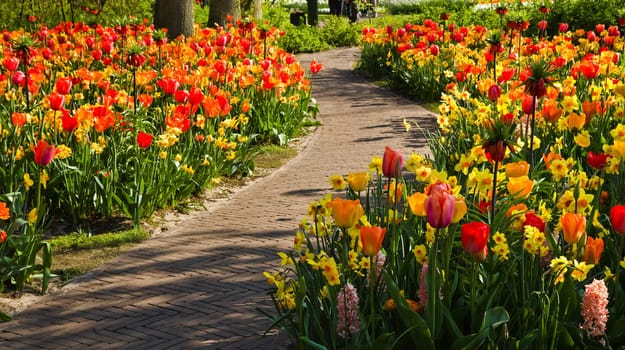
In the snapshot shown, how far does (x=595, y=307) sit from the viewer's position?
3260mm

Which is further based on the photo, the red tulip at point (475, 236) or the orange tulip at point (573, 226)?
the orange tulip at point (573, 226)

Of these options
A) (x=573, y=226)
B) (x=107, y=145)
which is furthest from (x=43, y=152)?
(x=573, y=226)

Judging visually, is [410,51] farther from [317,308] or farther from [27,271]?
[317,308]

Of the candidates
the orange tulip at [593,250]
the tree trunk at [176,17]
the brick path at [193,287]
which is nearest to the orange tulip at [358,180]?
the orange tulip at [593,250]

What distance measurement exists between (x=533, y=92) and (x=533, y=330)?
78.7 inches

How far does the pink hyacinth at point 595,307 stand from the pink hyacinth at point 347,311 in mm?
830

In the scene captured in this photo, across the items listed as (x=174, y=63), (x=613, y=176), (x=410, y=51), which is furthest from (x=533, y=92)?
(x=410, y=51)

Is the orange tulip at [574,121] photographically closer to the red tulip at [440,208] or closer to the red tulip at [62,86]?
the red tulip at [440,208]

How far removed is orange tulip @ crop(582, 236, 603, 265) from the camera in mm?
3449

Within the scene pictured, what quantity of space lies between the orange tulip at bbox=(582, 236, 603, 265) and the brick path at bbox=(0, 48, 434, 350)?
1554 millimetres

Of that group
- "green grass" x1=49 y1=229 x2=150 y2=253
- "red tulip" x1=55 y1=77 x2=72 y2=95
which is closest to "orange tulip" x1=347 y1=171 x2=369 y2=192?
"green grass" x1=49 y1=229 x2=150 y2=253

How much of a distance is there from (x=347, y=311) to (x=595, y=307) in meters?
→ 0.91

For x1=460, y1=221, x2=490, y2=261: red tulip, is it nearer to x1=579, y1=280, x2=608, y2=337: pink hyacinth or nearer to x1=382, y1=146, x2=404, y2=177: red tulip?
x1=579, y1=280, x2=608, y2=337: pink hyacinth

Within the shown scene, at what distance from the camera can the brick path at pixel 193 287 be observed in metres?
4.59
